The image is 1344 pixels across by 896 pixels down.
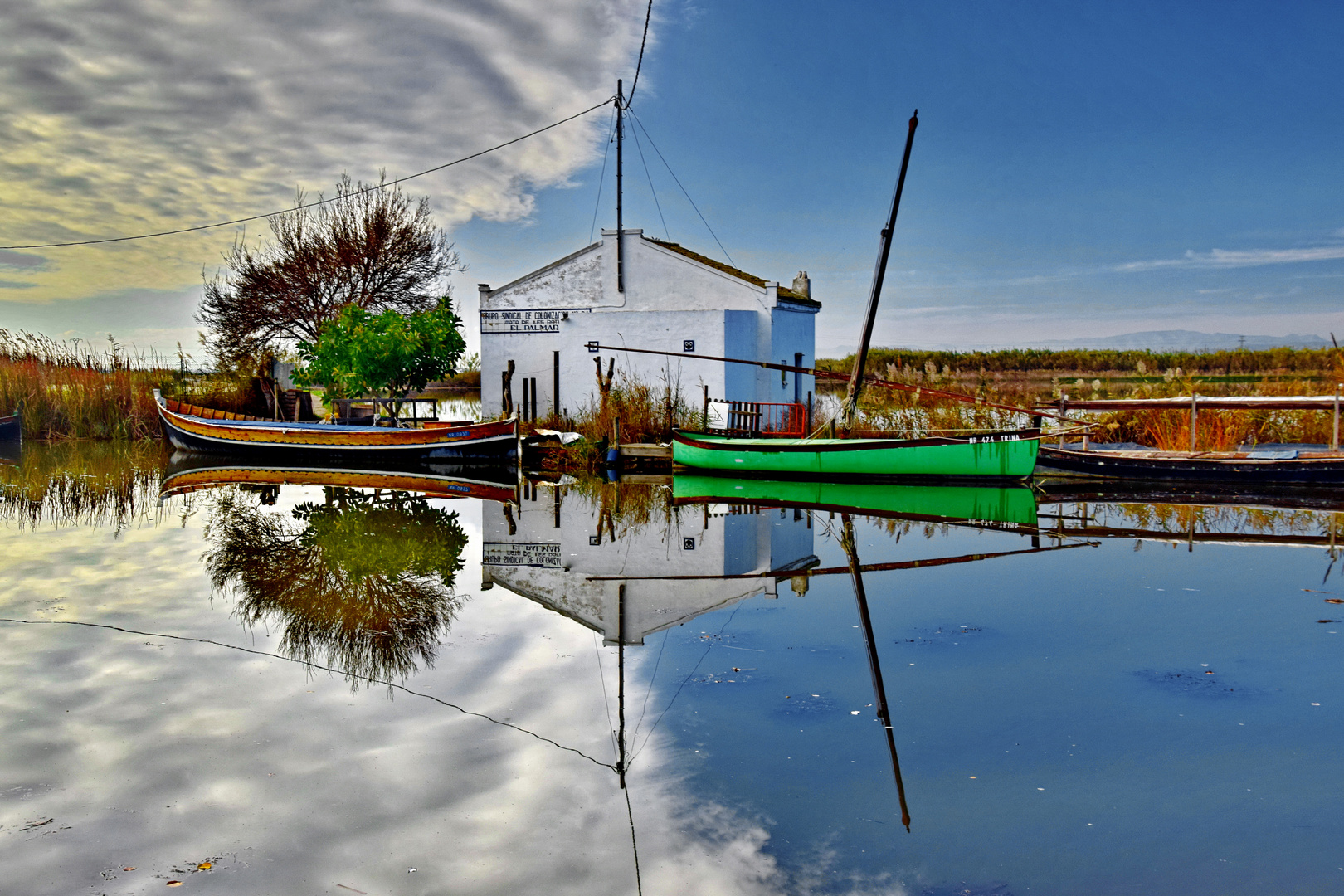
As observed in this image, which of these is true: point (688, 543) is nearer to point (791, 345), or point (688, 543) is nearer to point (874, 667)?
point (874, 667)

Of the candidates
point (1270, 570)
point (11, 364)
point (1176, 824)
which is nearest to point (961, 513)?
point (1270, 570)

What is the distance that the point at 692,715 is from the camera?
233 inches

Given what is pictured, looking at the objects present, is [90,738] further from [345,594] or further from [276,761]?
[345,594]

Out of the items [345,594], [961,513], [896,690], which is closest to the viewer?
[896,690]

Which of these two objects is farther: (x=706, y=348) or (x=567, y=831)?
(x=706, y=348)

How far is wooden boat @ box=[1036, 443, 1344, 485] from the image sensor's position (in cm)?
1700

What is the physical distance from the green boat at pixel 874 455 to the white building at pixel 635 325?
466cm

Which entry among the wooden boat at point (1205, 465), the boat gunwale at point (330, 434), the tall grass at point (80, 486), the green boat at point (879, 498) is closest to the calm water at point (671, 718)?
the green boat at point (879, 498)

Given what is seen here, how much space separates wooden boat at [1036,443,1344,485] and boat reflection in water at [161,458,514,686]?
11.2m

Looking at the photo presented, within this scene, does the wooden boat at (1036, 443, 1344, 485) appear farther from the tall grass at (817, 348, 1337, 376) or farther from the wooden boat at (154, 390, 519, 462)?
the tall grass at (817, 348, 1337, 376)

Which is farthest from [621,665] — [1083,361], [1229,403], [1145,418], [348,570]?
[1083,361]

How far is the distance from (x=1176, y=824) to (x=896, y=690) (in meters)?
2.09

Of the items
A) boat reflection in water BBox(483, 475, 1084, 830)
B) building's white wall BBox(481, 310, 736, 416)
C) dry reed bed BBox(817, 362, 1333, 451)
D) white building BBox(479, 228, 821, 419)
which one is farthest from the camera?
white building BBox(479, 228, 821, 419)

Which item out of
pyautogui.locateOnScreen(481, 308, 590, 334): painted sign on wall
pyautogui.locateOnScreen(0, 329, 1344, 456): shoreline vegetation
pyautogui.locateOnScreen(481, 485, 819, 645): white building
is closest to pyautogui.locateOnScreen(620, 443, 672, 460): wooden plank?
pyautogui.locateOnScreen(0, 329, 1344, 456): shoreline vegetation
